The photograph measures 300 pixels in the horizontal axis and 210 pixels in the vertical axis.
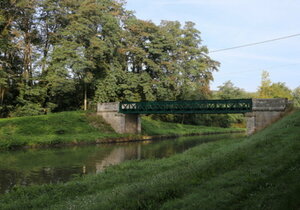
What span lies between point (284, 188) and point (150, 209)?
334 cm

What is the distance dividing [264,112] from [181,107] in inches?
416

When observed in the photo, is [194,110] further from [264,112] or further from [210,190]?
[210,190]

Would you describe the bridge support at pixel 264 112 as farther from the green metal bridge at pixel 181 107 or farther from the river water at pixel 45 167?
the river water at pixel 45 167

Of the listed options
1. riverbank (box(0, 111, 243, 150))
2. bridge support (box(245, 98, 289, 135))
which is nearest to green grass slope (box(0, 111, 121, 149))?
riverbank (box(0, 111, 243, 150))

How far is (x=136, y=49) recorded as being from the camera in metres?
47.9

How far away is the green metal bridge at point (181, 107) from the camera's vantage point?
35.8m

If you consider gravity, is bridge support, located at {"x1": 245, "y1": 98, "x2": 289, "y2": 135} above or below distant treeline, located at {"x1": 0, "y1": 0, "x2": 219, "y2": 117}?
below

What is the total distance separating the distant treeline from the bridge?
4413mm

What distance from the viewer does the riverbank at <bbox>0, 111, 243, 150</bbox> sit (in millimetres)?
32219

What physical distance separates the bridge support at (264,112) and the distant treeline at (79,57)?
18924 millimetres

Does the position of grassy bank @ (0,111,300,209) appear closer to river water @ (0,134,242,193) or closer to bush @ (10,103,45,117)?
river water @ (0,134,242,193)

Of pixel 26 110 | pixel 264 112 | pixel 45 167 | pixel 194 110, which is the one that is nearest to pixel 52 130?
pixel 26 110

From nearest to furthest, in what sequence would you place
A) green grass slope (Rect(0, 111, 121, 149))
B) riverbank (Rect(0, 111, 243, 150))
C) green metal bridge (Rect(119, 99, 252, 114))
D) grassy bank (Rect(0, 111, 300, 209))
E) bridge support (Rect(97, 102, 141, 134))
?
grassy bank (Rect(0, 111, 300, 209)) → green grass slope (Rect(0, 111, 121, 149)) → riverbank (Rect(0, 111, 243, 150)) → green metal bridge (Rect(119, 99, 252, 114)) → bridge support (Rect(97, 102, 141, 134))

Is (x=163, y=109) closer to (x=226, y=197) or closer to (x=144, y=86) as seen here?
(x=144, y=86)
